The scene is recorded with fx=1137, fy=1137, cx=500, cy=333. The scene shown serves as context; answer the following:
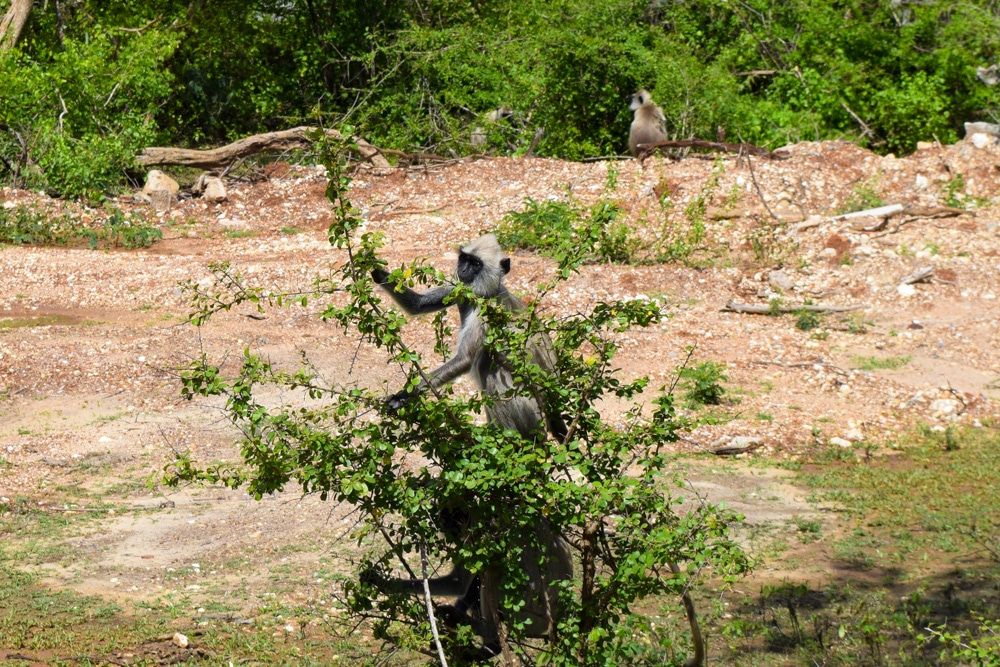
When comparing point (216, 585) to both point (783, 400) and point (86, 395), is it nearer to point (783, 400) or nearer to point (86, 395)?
point (86, 395)

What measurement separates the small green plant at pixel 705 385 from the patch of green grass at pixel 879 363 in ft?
4.39

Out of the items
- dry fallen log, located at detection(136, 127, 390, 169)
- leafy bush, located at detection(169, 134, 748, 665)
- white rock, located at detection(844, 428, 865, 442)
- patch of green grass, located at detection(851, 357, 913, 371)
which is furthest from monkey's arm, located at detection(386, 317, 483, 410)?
dry fallen log, located at detection(136, 127, 390, 169)

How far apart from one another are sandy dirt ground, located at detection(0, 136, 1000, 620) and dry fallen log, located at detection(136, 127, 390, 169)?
49 cm

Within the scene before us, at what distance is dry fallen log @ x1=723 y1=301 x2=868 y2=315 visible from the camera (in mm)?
10648

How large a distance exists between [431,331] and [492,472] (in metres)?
5.97

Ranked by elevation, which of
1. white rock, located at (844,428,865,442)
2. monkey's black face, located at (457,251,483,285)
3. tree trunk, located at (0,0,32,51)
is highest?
monkey's black face, located at (457,251,483,285)

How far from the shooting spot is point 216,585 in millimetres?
5855

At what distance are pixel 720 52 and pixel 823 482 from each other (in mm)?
12158

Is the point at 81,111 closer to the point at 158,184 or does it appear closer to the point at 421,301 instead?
the point at 158,184

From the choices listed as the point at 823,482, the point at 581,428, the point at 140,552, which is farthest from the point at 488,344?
the point at 823,482

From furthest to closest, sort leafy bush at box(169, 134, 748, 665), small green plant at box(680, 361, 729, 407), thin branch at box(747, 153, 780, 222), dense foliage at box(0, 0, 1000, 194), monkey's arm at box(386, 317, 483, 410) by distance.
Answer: dense foliage at box(0, 0, 1000, 194) < thin branch at box(747, 153, 780, 222) < small green plant at box(680, 361, 729, 407) < monkey's arm at box(386, 317, 483, 410) < leafy bush at box(169, 134, 748, 665)

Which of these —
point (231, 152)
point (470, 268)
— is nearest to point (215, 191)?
point (231, 152)

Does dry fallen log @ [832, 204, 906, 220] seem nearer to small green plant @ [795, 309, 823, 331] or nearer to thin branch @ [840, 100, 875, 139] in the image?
small green plant @ [795, 309, 823, 331]

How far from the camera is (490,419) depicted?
15.3 ft
